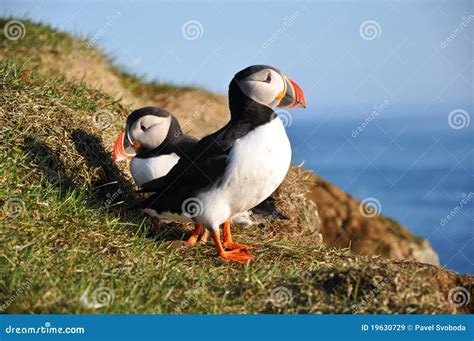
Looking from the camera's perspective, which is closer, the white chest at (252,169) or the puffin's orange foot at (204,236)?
the white chest at (252,169)

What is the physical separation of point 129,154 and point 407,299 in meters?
3.03

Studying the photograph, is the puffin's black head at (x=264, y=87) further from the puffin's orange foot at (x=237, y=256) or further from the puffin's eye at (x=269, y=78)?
the puffin's orange foot at (x=237, y=256)

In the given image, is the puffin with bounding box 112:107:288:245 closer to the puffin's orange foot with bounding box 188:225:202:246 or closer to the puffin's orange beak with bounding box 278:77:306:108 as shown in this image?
the puffin's orange foot with bounding box 188:225:202:246

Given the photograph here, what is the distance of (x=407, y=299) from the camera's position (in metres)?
4.84

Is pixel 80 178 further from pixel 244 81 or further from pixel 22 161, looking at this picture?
pixel 244 81

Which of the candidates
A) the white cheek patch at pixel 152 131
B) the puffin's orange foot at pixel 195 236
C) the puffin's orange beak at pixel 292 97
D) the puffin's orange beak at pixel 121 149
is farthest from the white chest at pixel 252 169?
the puffin's orange beak at pixel 121 149

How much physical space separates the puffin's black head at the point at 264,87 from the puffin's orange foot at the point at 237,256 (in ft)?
3.89

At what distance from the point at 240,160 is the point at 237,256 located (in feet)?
2.71

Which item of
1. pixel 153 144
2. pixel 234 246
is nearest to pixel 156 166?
pixel 153 144

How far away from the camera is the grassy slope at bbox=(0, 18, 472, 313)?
4879 mm

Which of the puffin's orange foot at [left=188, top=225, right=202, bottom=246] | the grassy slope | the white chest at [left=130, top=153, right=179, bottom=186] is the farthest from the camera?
the white chest at [left=130, top=153, right=179, bottom=186]

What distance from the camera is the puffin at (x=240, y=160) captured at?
237 inches

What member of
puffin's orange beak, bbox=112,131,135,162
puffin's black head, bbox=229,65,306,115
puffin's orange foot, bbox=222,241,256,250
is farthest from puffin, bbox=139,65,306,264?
puffin's orange beak, bbox=112,131,135,162

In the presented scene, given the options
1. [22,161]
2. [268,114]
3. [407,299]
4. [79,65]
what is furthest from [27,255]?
[79,65]
